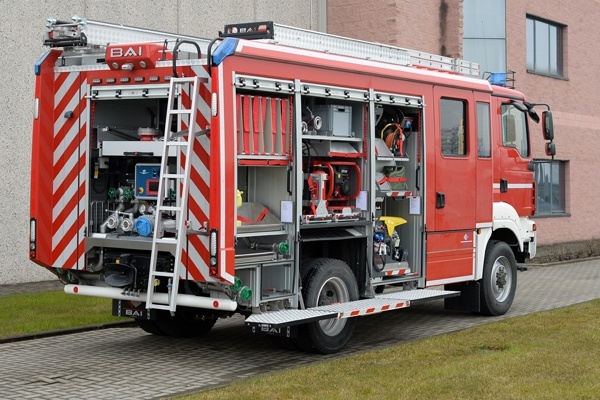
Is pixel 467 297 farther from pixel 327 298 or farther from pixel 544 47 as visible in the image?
pixel 544 47

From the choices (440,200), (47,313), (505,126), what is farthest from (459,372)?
(47,313)

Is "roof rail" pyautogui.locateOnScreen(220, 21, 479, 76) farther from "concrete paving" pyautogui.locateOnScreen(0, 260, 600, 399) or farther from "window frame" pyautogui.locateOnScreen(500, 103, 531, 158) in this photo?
"concrete paving" pyautogui.locateOnScreen(0, 260, 600, 399)

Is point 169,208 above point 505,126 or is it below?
below

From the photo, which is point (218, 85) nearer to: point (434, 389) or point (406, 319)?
point (434, 389)

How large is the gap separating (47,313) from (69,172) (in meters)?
3.15

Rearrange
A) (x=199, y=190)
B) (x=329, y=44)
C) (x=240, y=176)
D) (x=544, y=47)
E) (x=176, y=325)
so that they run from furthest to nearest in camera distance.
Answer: (x=544, y=47) < (x=176, y=325) < (x=329, y=44) < (x=240, y=176) < (x=199, y=190)

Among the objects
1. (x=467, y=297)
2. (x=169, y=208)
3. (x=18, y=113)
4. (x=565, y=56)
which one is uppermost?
(x=565, y=56)

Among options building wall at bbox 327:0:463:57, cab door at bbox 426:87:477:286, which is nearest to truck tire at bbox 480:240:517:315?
cab door at bbox 426:87:477:286

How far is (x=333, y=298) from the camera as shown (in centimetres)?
1052

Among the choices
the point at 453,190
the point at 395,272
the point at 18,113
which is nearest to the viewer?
the point at 395,272

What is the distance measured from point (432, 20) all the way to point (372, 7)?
165cm

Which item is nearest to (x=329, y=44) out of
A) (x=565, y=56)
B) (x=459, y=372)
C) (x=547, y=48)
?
(x=459, y=372)

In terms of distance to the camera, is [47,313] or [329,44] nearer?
[329,44]

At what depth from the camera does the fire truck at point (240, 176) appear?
30.2ft
